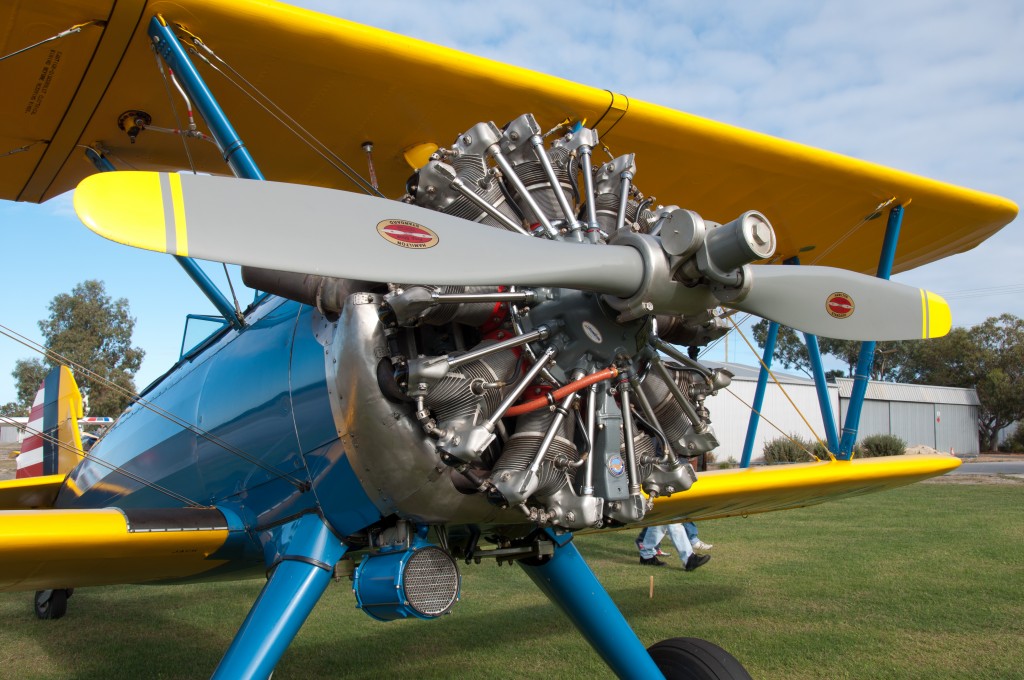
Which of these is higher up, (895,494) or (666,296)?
(666,296)

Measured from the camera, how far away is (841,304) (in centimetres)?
319

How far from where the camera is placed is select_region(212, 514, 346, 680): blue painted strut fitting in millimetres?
2965

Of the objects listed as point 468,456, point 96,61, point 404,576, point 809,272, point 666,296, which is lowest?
point 404,576

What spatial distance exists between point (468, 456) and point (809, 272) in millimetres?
1501

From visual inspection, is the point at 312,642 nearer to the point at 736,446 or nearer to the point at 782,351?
the point at 736,446

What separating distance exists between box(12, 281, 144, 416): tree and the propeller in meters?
48.6

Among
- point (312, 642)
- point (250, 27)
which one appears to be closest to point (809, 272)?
point (250, 27)

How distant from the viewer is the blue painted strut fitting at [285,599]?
9.73 ft

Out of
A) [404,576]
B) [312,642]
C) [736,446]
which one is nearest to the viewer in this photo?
[404,576]

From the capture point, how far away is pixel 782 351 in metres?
71.1

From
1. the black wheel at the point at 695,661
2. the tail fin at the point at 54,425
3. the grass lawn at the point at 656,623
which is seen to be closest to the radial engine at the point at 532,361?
the black wheel at the point at 695,661

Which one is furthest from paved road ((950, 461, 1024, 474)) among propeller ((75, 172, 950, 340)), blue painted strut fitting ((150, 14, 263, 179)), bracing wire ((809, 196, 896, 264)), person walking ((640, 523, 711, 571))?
blue painted strut fitting ((150, 14, 263, 179))

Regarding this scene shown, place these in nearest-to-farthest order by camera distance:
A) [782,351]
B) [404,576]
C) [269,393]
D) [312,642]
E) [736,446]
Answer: [404,576] → [269,393] → [312,642] → [736,446] → [782,351]

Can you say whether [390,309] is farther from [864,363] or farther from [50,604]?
[50,604]
